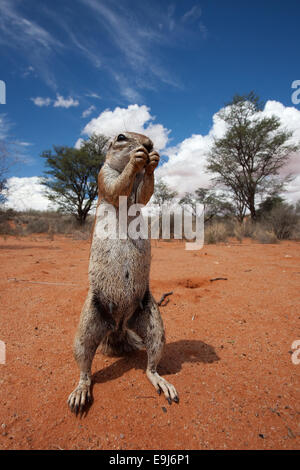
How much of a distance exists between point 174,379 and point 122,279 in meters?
0.91

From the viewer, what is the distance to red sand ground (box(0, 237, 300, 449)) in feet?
4.24

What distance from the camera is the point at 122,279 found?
168 centimetres

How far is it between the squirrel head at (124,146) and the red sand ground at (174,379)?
68.3 inches

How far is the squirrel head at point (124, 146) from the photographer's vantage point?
1.79 meters

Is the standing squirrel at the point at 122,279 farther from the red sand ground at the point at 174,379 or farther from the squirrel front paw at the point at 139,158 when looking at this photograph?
the red sand ground at the point at 174,379

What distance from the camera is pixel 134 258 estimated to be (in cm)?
→ 171

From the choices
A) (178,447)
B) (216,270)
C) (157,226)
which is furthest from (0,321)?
(157,226)

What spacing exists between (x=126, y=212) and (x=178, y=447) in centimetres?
149

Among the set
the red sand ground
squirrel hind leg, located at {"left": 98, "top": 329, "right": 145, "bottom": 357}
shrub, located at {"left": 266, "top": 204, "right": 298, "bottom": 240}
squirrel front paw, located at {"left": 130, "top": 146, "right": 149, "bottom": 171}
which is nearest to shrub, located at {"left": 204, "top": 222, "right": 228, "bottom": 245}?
shrub, located at {"left": 266, "top": 204, "right": 298, "bottom": 240}

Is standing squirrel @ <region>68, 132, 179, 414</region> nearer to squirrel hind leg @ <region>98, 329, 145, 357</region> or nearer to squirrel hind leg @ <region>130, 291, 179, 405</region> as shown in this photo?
squirrel hind leg @ <region>130, 291, 179, 405</region>

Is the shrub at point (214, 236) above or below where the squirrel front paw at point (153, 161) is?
below

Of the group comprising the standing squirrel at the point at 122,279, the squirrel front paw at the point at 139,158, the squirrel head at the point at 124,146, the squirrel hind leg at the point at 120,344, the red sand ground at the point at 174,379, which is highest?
the squirrel head at the point at 124,146

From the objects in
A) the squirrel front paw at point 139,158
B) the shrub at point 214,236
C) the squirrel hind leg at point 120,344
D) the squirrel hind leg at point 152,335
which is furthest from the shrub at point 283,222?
the squirrel front paw at point 139,158

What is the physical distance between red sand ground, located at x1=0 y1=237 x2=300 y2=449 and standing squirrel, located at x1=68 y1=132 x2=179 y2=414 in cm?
18
